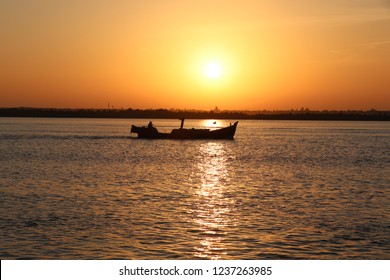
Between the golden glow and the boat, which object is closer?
the golden glow

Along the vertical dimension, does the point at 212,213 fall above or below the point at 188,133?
below

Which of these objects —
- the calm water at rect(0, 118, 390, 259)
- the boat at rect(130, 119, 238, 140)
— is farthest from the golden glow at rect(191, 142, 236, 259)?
the boat at rect(130, 119, 238, 140)

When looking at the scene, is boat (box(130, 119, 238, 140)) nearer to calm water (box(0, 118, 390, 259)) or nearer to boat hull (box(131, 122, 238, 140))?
boat hull (box(131, 122, 238, 140))

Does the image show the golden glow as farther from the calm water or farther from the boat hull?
the boat hull

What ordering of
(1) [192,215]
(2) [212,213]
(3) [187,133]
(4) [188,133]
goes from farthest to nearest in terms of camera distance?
(3) [187,133]
(4) [188,133]
(2) [212,213]
(1) [192,215]

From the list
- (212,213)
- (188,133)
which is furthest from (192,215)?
(188,133)

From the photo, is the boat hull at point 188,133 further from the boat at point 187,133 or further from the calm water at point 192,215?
the calm water at point 192,215

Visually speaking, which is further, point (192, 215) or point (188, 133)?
point (188, 133)

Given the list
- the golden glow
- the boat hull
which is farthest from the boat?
the golden glow

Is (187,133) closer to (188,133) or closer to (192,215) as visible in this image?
(188,133)

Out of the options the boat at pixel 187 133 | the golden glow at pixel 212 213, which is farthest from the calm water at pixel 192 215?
the boat at pixel 187 133
